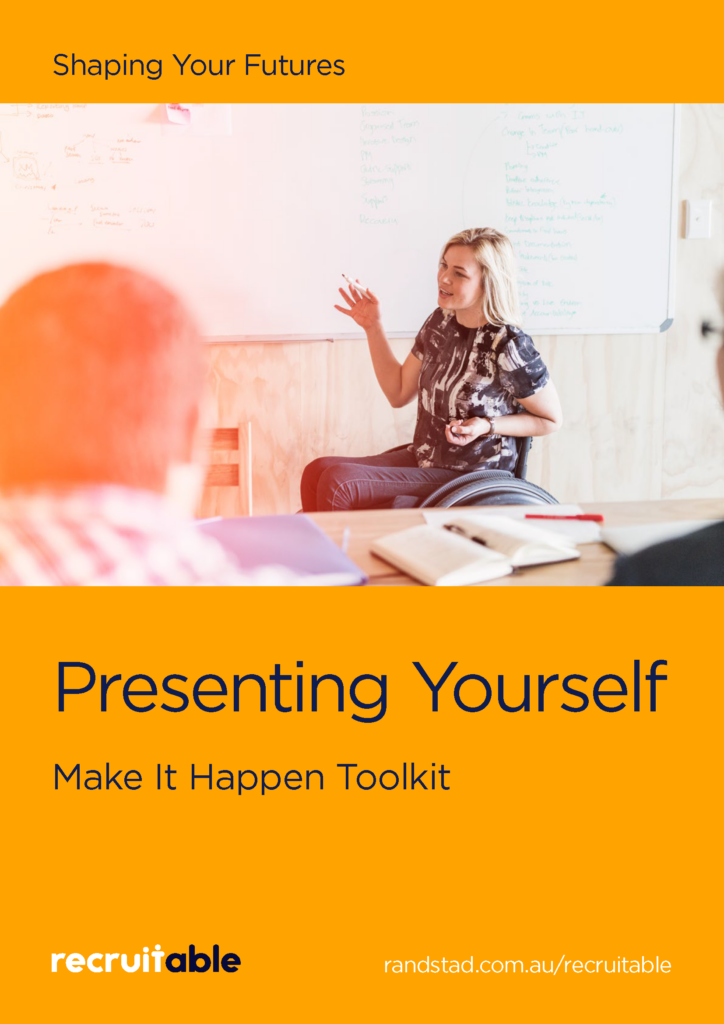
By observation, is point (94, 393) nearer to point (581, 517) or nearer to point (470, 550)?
point (470, 550)

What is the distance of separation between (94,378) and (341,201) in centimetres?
206

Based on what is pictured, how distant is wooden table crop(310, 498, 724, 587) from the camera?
820mm

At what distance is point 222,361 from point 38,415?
199 cm

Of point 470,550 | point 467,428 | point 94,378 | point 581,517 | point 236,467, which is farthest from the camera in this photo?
point 467,428

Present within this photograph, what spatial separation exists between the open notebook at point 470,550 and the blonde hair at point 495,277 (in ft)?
3.59

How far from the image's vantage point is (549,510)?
1.09 meters

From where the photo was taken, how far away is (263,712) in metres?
0.56

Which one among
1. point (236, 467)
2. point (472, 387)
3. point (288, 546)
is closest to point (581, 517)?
point (288, 546)

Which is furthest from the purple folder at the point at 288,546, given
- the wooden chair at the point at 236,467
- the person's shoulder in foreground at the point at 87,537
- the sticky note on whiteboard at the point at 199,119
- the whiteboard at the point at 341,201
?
the sticky note on whiteboard at the point at 199,119

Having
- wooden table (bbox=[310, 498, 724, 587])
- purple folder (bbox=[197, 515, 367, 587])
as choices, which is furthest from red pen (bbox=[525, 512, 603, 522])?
purple folder (bbox=[197, 515, 367, 587])

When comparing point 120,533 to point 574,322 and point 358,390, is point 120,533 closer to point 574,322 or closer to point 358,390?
point 358,390

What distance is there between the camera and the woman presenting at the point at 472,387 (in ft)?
6.24

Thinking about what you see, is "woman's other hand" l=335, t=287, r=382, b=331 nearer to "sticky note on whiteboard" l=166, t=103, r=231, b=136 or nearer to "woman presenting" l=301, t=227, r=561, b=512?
"woman presenting" l=301, t=227, r=561, b=512

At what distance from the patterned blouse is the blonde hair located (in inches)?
1.3
